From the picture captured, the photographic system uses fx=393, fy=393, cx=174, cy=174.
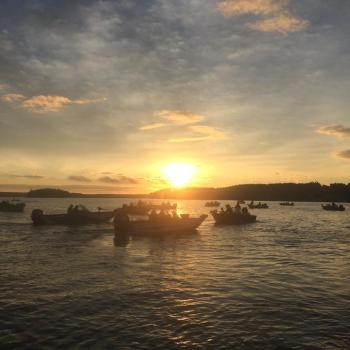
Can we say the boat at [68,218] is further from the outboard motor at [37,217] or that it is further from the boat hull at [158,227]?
the boat hull at [158,227]

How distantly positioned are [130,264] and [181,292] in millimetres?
8091

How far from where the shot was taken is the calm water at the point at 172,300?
12.0 m

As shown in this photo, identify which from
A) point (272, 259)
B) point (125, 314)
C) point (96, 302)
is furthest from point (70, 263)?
point (272, 259)

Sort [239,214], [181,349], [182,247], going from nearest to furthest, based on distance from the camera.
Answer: [181,349] < [182,247] < [239,214]

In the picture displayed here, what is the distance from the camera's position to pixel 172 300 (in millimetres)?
16422

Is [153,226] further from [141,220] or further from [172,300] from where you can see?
[172,300]

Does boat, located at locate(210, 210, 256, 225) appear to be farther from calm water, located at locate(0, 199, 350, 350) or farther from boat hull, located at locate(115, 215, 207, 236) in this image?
calm water, located at locate(0, 199, 350, 350)

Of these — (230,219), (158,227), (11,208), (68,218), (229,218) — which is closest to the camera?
(158,227)

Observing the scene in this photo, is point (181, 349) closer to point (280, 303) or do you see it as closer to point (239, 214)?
point (280, 303)

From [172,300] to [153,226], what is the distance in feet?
88.7

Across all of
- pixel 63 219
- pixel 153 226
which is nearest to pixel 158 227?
pixel 153 226

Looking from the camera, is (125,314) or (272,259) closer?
(125,314)

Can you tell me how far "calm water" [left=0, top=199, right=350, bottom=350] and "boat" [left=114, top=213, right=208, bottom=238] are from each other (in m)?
9.49

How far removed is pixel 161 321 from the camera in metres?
13.6
